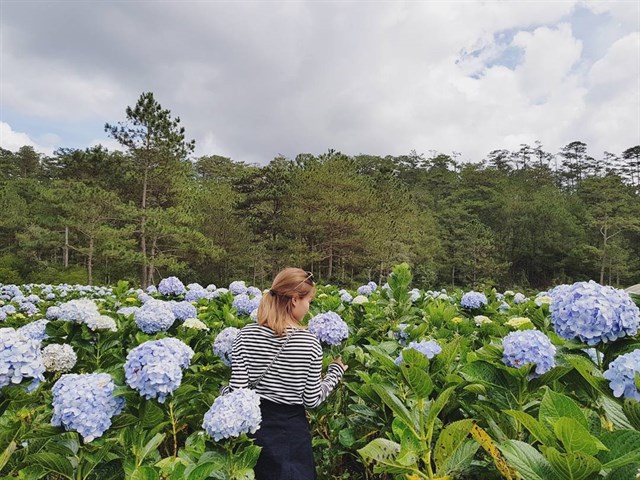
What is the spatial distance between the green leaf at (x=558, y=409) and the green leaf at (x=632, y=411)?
10 cm

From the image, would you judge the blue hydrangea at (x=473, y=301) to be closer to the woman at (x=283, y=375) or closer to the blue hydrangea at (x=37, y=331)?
the woman at (x=283, y=375)

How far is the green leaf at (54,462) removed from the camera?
128 cm

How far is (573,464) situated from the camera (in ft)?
2.75

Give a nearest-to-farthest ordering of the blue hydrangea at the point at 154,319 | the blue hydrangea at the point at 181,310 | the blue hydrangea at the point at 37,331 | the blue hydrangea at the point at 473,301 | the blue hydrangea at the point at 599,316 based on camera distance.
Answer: the blue hydrangea at the point at 599,316 < the blue hydrangea at the point at 37,331 < the blue hydrangea at the point at 154,319 < the blue hydrangea at the point at 181,310 < the blue hydrangea at the point at 473,301

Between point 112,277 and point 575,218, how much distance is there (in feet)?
103

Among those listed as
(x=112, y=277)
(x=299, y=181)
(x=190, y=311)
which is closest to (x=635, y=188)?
(x=299, y=181)

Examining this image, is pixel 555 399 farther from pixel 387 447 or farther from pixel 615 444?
pixel 387 447

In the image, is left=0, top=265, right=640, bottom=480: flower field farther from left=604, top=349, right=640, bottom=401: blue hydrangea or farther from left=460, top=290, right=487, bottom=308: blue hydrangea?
left=460, top=290, right=487, bottom=308: blue hydrangea

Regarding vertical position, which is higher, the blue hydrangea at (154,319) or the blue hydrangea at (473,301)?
the blue hydrangea at (473,301)

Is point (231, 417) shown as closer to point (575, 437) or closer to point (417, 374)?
point (417, 374)

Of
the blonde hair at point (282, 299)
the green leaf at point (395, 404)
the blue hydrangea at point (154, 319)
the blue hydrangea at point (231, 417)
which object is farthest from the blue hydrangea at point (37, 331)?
the green leaf at point (395, 404)

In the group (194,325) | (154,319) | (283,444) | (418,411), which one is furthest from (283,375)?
(154,319)

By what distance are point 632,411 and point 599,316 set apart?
10.3 inches

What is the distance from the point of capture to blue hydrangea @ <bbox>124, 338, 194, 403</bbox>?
4.73 feet
